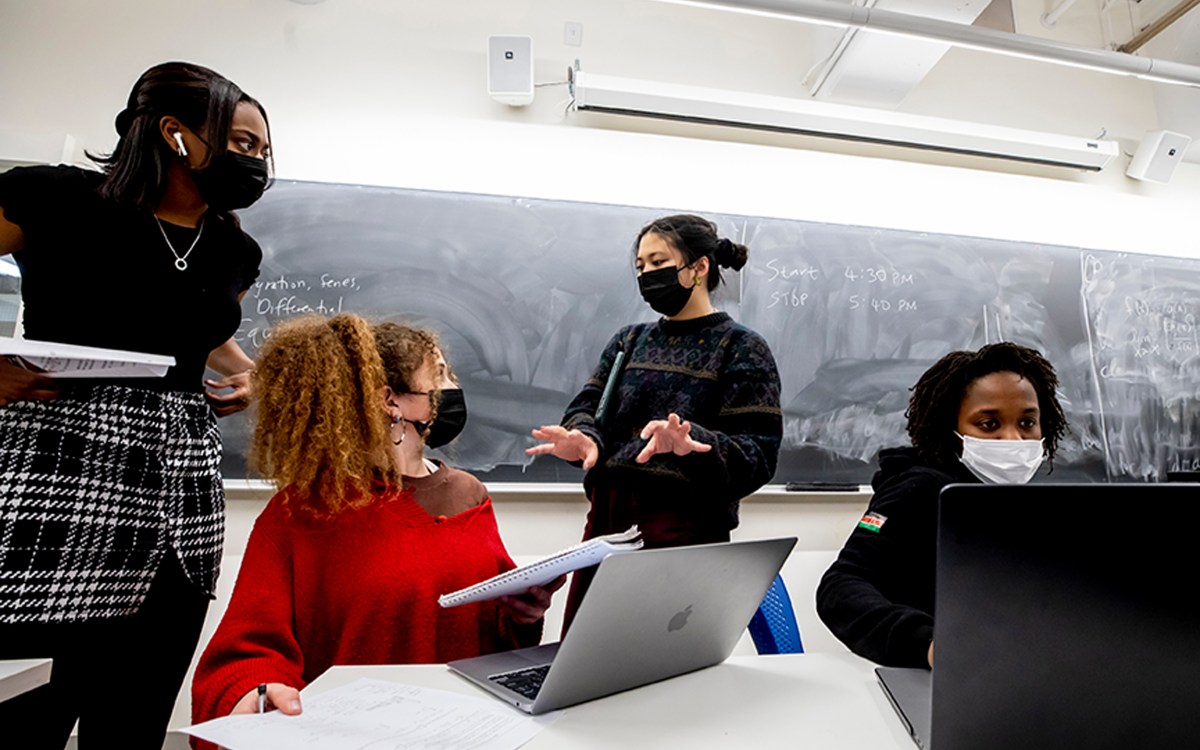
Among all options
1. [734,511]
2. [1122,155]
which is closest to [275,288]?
[734,511]

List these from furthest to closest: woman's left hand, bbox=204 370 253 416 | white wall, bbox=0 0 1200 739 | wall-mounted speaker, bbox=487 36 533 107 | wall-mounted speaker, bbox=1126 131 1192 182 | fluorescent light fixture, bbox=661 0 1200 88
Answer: wall-mounted speaker, bbox=1126 131 1192 182
wall-mounted speaker, bbox=487 36 533 107
white wall, bbox=0 0 1200 739
fluorescent light fixture, bbox=661 0 1200 88
woman's left hand, bbox=204 370 253 416

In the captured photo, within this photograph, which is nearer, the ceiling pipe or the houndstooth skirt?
the houndstooth skirt

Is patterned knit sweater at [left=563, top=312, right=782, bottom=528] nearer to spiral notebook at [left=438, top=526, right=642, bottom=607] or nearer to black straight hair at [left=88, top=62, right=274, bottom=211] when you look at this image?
spiral notebook at [left=438, top=526, right=642, bottom=607]

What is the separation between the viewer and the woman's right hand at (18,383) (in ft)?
3.34

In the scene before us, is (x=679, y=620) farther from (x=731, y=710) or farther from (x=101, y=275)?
(x=101, y=275)

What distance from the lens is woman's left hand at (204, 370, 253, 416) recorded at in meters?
1.44

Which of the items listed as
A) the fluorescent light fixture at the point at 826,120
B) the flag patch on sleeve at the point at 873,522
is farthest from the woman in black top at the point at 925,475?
the fluorescent light fixture at the point at 826,120

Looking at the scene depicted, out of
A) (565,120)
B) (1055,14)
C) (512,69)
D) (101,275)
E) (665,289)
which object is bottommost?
(101,275)

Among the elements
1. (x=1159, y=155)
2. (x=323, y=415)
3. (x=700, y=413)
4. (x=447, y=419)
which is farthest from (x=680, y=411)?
(x=1159, y=155)

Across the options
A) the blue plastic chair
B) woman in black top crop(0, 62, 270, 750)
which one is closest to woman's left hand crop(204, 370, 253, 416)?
woman in black top crop(0, 62, 270, 750)

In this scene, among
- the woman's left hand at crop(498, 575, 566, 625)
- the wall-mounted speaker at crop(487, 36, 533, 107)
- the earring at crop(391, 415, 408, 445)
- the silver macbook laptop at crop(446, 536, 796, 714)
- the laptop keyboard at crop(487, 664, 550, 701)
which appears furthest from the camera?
the wall-mounted speaker at crop(487, 36, 533, 107)

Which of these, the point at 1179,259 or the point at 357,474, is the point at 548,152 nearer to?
the point at 357,474

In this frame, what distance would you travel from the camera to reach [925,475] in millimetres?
1270

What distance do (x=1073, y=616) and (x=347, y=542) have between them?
0.96 metres
